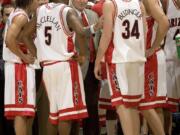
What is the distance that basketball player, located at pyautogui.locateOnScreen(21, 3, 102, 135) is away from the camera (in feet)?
16.7

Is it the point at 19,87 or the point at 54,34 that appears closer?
the point at 54,34

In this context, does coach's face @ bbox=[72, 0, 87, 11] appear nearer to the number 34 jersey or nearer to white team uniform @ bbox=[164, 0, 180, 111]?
white team uniform @ bbox=[164, 0, 180, 111]

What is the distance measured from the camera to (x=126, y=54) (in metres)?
4.90

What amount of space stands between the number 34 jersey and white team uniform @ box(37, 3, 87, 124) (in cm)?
45

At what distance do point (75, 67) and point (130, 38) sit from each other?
26.3 inches

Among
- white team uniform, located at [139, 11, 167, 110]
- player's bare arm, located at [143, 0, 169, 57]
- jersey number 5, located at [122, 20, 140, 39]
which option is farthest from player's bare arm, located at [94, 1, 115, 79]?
white team uniform, located at [139, 11, 167, 110]

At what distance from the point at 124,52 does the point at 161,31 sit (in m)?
0.53

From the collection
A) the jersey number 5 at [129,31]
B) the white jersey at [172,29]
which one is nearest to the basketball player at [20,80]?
the jersey number 5 at [129,31]

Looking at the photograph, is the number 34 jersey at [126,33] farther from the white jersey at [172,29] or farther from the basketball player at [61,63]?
the white jersey at [172,29]

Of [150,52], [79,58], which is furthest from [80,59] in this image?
[150,52]

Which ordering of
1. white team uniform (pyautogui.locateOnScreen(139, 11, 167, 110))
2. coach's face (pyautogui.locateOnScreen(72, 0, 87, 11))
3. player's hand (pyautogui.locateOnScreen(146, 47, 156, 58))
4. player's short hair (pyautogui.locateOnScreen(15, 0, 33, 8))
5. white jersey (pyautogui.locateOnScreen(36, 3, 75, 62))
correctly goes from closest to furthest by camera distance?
white jersey (pyautogui.locateOnScreen(36, 3, 75, 62)), player's hand (pyautogui.locateOnScreen(146, 47, 156, 58)), white team uniform (pyautogui.locateOnScreen(139, 11, 167, 110)), player's short hair (pyautogui.locateOnScreen(15, 0, 33, 8)), coach's face (pyautogui.locateOnScreen(72, 0, 87, 11))

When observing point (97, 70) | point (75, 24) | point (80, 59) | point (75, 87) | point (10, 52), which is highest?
point (75, 24)

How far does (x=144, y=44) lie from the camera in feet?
16.7

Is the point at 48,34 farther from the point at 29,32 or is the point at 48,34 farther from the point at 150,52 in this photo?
the point at 150,52
